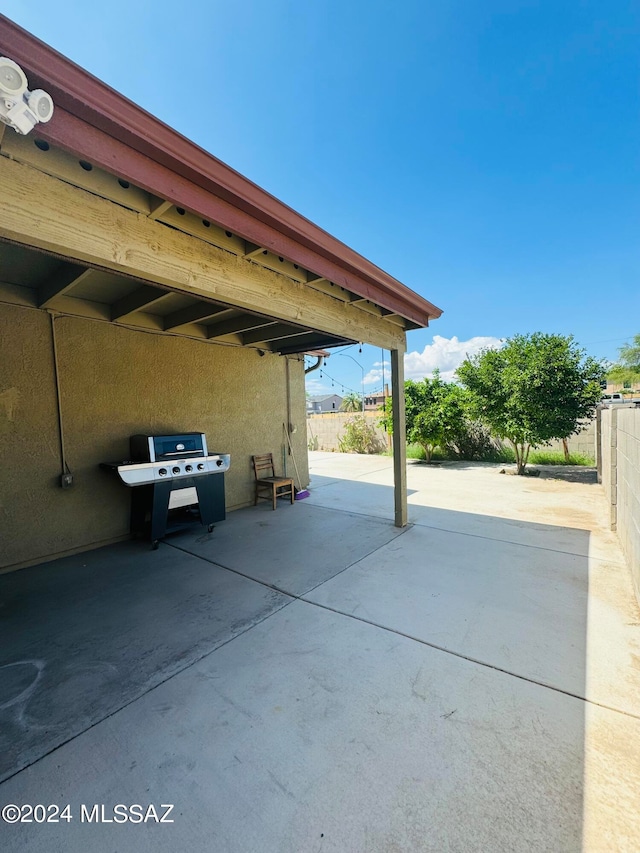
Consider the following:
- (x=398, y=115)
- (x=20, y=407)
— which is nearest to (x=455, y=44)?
(x=398, y=115)

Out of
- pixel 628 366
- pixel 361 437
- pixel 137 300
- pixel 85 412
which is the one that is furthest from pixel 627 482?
pixel 628 366

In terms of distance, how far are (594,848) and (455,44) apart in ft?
27.9

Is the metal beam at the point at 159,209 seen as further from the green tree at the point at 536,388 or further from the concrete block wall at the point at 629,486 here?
the green tree at the point at 536,388

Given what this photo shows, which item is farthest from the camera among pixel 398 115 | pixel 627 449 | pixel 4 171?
pixel 398 115

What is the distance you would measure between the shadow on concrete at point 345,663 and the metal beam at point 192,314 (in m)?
2.62

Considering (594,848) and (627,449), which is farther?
(627,449)

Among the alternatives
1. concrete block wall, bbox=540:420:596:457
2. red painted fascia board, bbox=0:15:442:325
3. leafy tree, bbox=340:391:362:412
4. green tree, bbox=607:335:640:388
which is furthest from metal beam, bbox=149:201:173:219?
green tree, bbox=607:335:640:388

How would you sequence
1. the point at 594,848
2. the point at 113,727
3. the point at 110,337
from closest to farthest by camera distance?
1. the point at 594,848
2. the point at 113,727
3. the point at 110,337

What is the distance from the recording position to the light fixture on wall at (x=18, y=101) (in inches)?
39.8

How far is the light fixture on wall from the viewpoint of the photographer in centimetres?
101

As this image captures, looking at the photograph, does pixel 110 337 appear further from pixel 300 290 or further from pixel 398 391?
pixel 398 391

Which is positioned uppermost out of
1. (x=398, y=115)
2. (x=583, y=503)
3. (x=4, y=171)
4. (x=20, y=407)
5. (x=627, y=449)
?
(x=398, y=115)

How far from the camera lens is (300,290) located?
2723 millimetres

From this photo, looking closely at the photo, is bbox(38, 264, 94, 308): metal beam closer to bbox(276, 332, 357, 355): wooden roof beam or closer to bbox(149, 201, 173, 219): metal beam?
bbox(149, 201, 173, 219): metal beam
